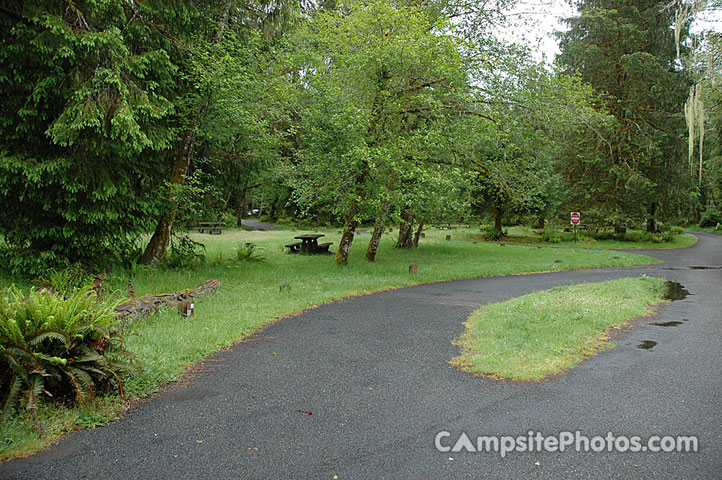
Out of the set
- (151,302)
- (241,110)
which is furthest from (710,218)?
(151,302)

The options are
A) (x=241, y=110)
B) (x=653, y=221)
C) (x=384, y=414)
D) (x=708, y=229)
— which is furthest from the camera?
(x=708, y=229)

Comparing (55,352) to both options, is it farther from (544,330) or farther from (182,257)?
(182,257)

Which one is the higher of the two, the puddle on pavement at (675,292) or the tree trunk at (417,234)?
the tree trunk at (417,234)

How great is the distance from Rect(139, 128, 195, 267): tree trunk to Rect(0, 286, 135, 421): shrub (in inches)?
296

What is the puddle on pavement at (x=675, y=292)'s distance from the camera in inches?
407

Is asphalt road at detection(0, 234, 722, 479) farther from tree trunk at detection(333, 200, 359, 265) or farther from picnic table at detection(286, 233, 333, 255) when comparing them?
picnic table at detection(286, 233, 333, 255)

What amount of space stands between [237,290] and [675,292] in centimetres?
1043

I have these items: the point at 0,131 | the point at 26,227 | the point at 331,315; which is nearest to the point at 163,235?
the point at 26,227

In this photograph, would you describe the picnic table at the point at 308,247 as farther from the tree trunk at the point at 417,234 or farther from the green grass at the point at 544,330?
the green grass at the point at 544,330

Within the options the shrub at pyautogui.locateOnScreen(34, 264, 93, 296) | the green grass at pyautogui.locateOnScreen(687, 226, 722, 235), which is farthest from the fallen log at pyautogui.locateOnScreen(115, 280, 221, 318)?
the green grass at pyautogui.locateOnScreen(687, 226, 722, 235)

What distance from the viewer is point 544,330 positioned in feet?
21.9

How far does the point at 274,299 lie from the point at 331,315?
4.98 ft

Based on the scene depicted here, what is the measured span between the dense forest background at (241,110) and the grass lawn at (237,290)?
1.34 metres

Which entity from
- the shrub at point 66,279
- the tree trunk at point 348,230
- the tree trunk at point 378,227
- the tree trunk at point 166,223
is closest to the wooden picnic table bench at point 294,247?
the tree trunk at point 378,227
